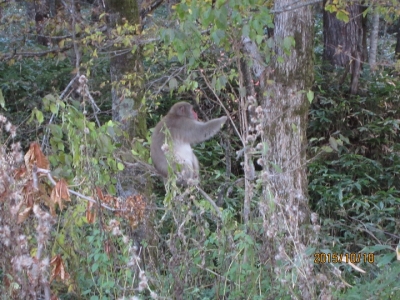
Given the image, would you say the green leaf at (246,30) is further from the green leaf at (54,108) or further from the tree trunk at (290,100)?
the green leaf at (54,108)

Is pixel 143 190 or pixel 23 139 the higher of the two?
pixel 143 190

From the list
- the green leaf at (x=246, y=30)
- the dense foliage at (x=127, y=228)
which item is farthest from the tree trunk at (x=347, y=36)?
the green leaf at (x=246, y=30)

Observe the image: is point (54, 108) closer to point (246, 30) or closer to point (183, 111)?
point (246, 30)

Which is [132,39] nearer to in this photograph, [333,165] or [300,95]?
[300,95]

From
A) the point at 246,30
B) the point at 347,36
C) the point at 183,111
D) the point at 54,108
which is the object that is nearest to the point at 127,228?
the point at 54,108

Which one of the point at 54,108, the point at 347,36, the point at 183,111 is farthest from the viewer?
the point at 347,36

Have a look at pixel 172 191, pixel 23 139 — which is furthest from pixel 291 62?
pixel 23 139

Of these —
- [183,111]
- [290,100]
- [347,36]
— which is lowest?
[347,36]

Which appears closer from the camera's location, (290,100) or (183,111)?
(290,100)

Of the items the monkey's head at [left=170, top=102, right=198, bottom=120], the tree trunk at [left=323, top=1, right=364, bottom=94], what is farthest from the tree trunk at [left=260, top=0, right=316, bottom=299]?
the tree trunk at [left=323, top=1, right=364, bottom=94]

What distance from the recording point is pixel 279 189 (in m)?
6.57

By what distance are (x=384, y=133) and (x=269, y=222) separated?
833 centimetres

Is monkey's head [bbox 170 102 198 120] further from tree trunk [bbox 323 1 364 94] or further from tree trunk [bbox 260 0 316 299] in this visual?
tree trunk [bbox 323 1 364 94]

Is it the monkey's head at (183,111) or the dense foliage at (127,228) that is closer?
the dense foliage at (127,228)
